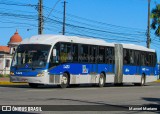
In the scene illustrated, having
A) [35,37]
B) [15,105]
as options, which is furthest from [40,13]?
[15,105]

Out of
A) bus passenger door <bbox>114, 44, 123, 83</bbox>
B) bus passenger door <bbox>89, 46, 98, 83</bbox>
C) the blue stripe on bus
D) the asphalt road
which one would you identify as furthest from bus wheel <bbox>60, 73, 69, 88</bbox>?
bus passenger door <bbox>114, 44, 123, 83</bbox>

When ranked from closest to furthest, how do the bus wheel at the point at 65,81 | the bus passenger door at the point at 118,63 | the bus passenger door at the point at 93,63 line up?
1. the bus wheel at the point at 65,81
2. the bus passenger door at the point at 93,63
3. the bus passenger door at the point at 118,63

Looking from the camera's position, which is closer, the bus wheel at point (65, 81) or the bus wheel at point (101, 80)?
the bus wheel at point (65, 81)

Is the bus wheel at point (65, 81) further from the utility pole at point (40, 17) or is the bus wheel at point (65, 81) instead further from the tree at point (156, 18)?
the tree at point (156, 18)

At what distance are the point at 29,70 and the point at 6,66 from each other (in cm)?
5333

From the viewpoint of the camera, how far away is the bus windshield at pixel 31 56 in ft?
85.6

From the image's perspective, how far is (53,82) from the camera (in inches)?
1045

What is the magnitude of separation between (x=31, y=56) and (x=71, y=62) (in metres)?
2.78

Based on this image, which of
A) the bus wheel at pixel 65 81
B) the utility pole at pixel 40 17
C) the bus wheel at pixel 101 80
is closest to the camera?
the bus wheel at pixel 65 81

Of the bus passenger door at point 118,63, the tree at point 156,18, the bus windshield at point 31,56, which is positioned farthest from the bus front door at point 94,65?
the tree at point 156,18

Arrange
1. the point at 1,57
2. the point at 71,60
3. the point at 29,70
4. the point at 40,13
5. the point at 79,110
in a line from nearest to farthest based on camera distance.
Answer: the point at 79,110 < the point at 29,70 < the point at 71,60 < the point at 40,13 < the point at 1,57

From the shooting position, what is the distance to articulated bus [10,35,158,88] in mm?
26109

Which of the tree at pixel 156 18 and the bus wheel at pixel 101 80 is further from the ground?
the tree at pixel 156 18

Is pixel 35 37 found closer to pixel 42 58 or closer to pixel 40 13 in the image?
pixel 42 58
